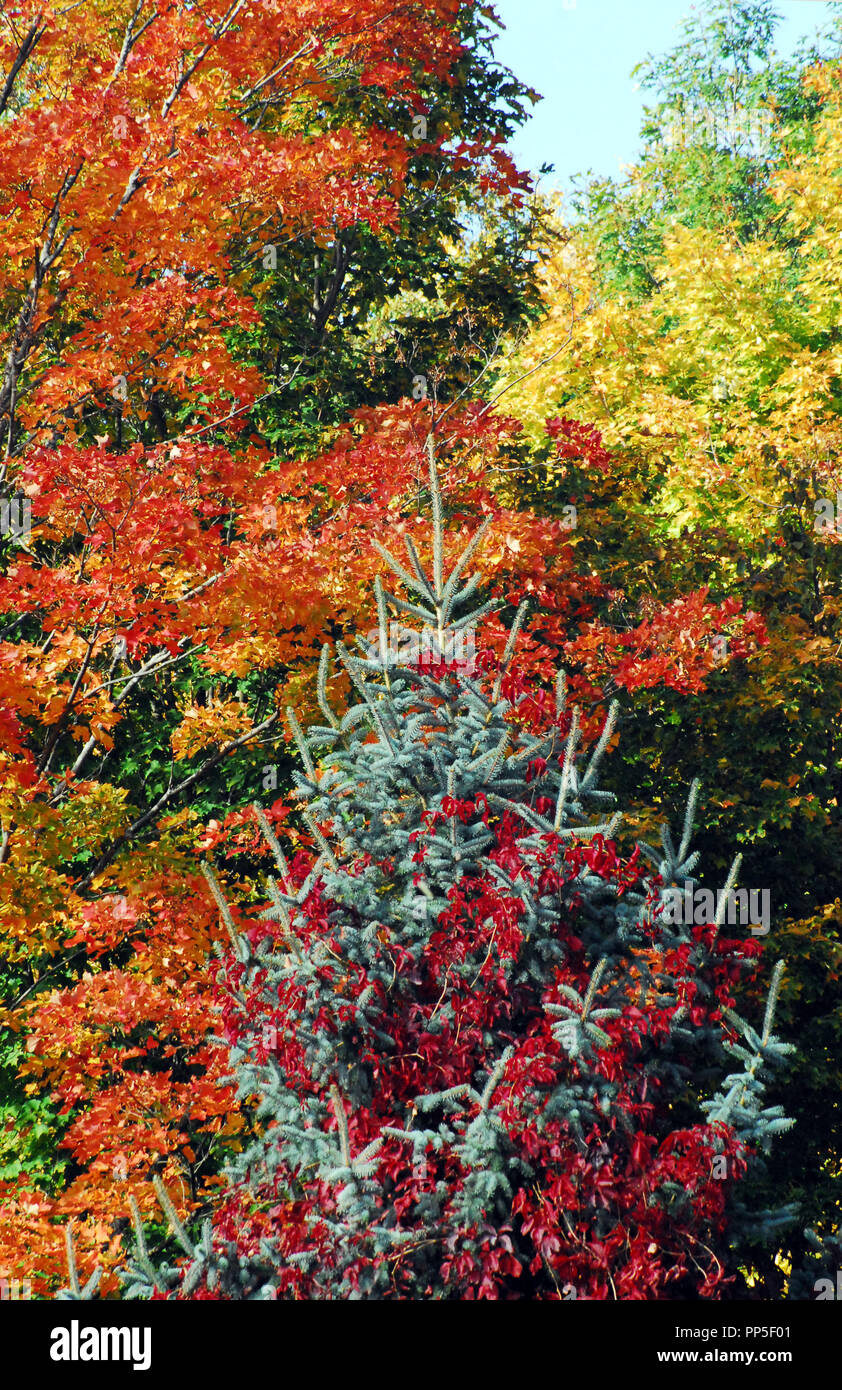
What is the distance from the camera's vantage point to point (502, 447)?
10234mm

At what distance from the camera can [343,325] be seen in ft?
38.3

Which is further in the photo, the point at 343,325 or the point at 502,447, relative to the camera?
the point at 343,325

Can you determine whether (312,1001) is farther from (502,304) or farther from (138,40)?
(502,304)

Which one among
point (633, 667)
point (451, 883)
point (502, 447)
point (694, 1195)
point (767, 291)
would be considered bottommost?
point (694, 1195)

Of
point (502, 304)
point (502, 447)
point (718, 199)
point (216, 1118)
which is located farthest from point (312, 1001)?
point (718, 199)

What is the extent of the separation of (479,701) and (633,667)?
9.30 ft

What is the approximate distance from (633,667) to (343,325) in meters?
5.67

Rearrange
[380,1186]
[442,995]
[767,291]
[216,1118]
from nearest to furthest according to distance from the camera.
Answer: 1. [380,1186]
2. [442,995]
3. [216,1118]
4. [767,291]

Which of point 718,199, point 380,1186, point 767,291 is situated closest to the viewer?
point 380,1186

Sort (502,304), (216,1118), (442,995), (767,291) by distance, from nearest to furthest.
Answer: (442,995), (216,1118), (502,304), (767,291)

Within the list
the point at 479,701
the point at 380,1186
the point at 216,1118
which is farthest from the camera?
the point at 216,1118

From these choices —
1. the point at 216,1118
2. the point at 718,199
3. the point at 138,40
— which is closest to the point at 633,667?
the point at 216,1118
